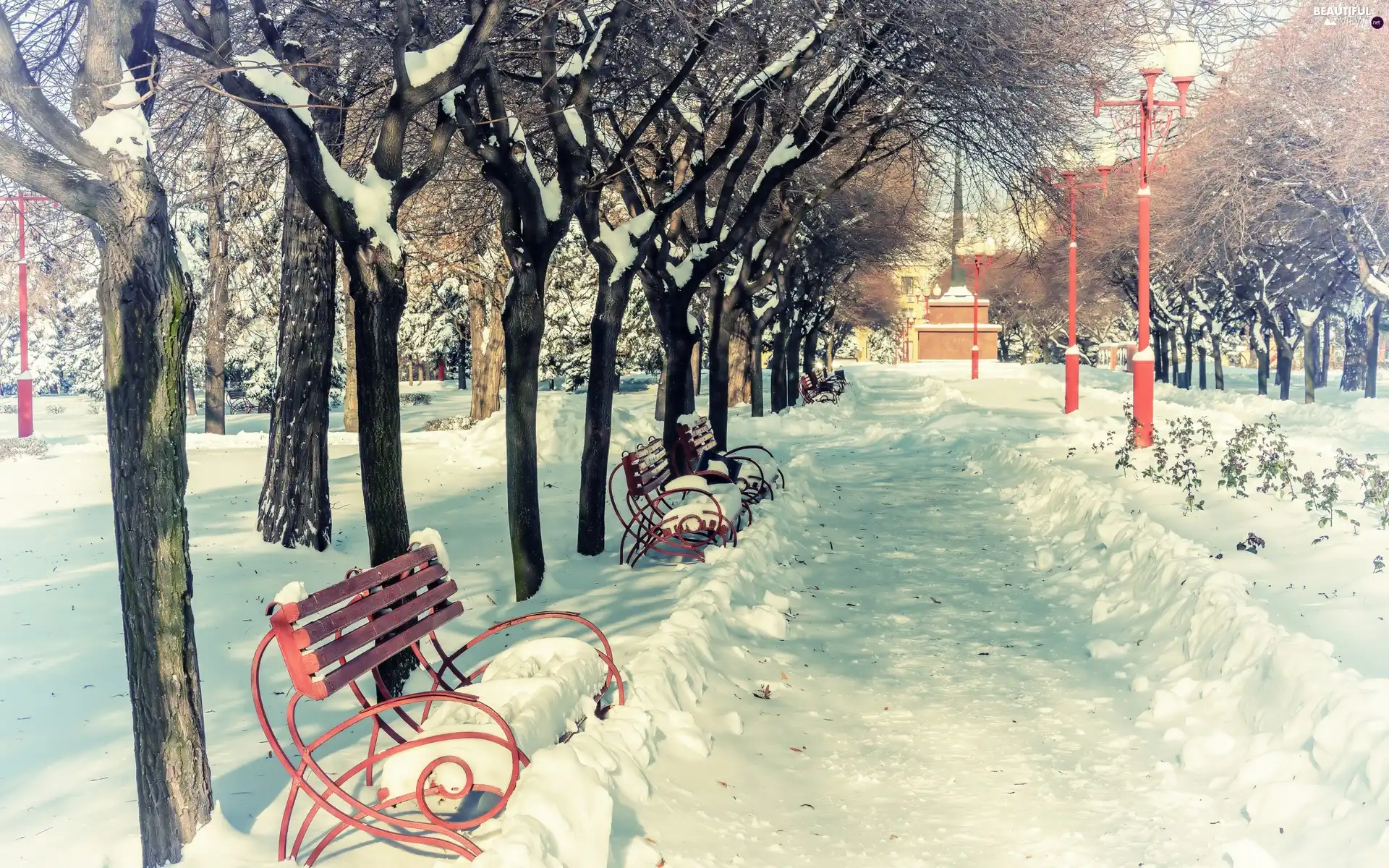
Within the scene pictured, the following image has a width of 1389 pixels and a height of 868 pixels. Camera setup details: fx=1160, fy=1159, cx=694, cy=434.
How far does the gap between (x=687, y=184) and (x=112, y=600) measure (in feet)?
21.7

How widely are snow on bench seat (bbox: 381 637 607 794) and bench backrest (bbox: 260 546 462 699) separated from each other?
1.24 ft

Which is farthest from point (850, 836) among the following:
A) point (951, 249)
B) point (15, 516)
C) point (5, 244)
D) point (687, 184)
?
point (951, 249)

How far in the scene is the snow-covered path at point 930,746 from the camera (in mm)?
5141

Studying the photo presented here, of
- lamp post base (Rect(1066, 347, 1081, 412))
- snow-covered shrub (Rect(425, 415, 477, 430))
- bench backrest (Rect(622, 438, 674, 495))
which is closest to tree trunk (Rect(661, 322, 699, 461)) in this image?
bench backrest (Rect(622, 438, 674, 495))

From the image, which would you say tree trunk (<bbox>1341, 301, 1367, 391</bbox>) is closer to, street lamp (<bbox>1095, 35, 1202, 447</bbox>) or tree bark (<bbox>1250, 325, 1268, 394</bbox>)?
tree bark (<bbox>1250, 325, 1268, 394</bbox>)

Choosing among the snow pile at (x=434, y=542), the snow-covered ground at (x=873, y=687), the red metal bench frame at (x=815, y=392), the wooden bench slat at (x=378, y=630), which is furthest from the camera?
the red metal bench frame at (x=815, y=392)

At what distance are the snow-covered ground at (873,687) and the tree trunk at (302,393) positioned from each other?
1.20 feet

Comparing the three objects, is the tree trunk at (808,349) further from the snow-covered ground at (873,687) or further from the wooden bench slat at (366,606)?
the wooden bench slat at (366,606)

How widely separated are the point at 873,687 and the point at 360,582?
3.61m

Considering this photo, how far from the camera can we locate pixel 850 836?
527 cm

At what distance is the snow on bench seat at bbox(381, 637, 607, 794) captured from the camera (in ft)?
15.3

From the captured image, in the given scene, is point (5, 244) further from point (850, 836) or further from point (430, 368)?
point (430, 368)

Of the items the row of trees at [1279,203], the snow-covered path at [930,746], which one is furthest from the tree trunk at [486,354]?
the snow-covered path at [930,746]

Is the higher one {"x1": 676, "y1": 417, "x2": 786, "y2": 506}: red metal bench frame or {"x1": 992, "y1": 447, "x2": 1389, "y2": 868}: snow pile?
{"x1": 676, "y1": 417, "x2": 786, "y2": 506}: red metal bench frame
